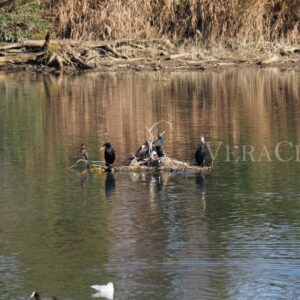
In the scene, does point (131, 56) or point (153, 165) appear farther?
point (131, 56)

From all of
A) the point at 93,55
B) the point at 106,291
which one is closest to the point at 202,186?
the point at 106,291

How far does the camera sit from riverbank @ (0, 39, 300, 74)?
60.7 m

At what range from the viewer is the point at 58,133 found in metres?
36.3

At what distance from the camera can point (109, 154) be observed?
28297 millimetres

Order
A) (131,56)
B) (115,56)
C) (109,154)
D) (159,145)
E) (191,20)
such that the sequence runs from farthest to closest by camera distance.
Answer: (191,20)
(131,56)
(115,56)
(109,154)
(159,145)

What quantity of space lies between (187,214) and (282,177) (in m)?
4.92

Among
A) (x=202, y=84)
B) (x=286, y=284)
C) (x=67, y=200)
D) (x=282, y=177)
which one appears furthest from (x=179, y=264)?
(x=202, y=84)

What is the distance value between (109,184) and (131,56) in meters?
36.1

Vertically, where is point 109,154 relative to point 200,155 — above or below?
above

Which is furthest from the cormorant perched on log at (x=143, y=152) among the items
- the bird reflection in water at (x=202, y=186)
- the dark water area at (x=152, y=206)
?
the bird reflection in water at (x=202, y=186)

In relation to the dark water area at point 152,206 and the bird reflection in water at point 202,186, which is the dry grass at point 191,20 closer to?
the dark water area at point 152,206

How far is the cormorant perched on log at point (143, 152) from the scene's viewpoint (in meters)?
28.4

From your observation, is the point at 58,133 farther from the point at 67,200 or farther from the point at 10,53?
the point at 10,53

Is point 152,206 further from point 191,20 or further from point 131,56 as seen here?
point 191,20
